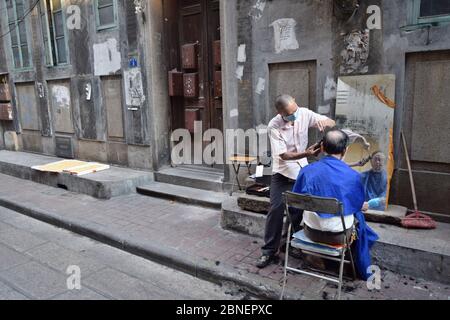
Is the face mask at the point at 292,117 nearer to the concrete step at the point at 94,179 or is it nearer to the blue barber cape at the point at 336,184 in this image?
the blue barber cape at the point at 336,184

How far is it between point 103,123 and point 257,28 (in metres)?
4.40

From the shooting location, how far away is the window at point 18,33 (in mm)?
9820

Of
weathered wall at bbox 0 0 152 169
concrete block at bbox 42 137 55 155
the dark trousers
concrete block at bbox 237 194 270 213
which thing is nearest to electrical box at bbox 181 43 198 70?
weathered wall at bbox 0 0 152 169

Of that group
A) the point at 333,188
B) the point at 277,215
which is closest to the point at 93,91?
the point at 277,215

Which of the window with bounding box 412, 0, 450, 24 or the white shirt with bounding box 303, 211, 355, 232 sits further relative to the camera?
the window with bounding box 412, 0, 450, 24

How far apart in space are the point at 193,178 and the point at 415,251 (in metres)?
4.01

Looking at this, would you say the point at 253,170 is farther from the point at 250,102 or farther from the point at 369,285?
the point at 369,285

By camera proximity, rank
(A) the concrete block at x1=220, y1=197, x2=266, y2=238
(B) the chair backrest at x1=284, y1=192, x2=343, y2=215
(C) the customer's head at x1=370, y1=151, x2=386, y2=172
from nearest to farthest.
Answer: (B) the chair backrest at x1=284, y1=192, x2=343, y2=215 → (C) the customer's head at x1=370, y1=151, x2=386, y2=172 → (A) the concrete block at x1=220, y1=197, x2=266, y2=238

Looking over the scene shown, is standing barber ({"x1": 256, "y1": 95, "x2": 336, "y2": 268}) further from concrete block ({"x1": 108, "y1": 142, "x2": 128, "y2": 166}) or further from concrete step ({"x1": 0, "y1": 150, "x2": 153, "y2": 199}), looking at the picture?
concrete block ({"x1": 108, "y1": 142, "x2": 128, "y2": 166})

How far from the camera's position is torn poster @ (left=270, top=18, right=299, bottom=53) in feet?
16.9

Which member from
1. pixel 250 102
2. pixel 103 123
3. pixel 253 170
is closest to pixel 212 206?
pixel 253 170

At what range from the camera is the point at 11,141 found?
449 inches

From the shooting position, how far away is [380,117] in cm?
446

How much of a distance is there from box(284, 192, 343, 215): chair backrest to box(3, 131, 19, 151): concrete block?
1058 centimetres
